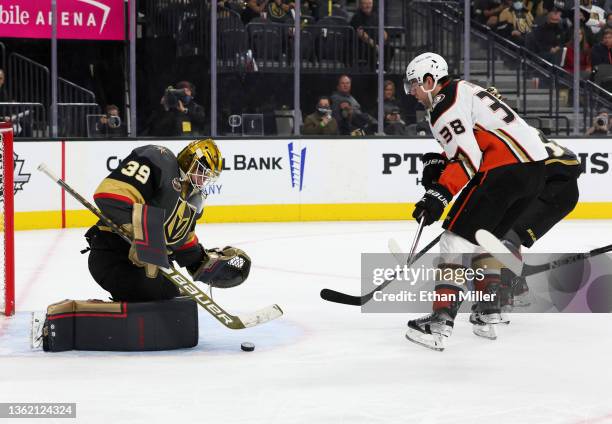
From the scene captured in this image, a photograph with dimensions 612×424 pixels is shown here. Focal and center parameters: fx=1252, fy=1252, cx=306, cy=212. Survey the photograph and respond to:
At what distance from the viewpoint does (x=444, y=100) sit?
4.69 m

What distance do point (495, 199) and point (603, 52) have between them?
7329 millimetres

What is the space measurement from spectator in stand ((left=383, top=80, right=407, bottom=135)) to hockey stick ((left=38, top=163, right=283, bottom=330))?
5.79 m

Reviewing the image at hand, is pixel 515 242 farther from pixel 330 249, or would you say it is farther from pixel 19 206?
pixel 19 206

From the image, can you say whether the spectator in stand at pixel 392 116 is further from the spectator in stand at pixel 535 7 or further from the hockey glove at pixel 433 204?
the hockey glove at pixel 433 204

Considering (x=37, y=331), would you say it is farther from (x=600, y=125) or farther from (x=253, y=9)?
(x=253, y=9)

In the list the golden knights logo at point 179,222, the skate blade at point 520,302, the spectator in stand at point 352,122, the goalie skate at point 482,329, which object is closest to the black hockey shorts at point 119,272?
the golden knights logo at point 179,222

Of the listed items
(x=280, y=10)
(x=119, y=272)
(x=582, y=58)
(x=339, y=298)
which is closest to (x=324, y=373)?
(x=119, y=272)

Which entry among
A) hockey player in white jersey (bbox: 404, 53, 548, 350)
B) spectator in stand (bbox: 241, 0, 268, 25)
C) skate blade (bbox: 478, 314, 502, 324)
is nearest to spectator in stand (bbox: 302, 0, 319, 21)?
spectator in stand (bbox: 241, 0, 268, 25)

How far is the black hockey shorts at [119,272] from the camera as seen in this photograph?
4570 millimetres

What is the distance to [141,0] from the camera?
38.3ft

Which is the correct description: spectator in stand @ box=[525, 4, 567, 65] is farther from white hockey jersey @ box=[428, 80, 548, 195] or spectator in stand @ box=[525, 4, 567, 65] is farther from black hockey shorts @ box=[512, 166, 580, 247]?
white hockey jersey @ box=[428, 80, 548, 195]

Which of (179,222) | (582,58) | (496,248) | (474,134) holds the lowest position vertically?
(496,248)

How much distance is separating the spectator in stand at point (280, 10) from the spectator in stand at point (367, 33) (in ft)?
2.04

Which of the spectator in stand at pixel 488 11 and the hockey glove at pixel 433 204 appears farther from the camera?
the spectator in stand at pixel 488 11
